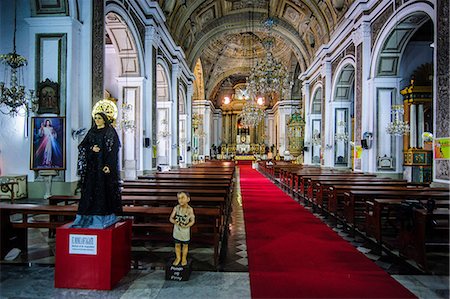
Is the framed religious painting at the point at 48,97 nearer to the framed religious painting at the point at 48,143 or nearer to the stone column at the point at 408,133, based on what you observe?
the framed religious painting at the point at 48,143

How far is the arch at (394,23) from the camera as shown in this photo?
7904 mm

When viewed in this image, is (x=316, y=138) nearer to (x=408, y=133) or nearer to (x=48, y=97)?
(x=408, y=133)

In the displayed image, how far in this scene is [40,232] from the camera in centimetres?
532

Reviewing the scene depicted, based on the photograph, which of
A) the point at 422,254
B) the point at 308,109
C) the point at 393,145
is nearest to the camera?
the point at 422,254

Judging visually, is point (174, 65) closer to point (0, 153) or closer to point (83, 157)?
point (0, 153)

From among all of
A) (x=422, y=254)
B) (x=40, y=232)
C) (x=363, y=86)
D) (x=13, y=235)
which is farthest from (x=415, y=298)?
(x=363, y=86)

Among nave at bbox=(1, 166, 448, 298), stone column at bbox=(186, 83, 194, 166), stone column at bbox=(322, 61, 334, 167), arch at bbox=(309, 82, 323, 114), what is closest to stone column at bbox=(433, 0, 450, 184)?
nave at bbox=(1, 166, 448, 298)

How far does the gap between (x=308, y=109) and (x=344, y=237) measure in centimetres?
1583

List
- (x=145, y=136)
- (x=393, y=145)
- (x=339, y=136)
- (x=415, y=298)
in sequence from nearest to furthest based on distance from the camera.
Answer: (x=415, y=298) → (x=393, y=145) → (x=145, y=136) → (x=339, y=136)

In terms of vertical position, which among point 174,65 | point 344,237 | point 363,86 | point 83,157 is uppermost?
point 174,65

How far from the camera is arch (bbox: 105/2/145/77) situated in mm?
8670

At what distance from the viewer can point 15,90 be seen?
634 cm

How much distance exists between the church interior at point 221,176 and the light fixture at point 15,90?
3cm

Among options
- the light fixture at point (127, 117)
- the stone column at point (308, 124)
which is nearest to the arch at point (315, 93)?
the stone column at point (308, 124)
